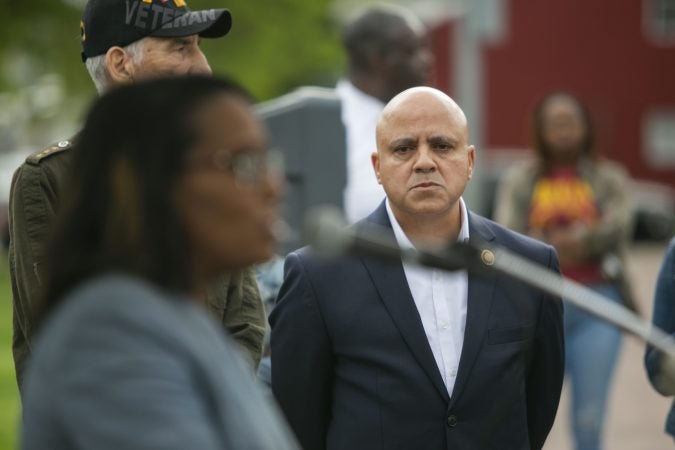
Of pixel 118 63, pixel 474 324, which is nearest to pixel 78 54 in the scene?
pixel 118 63

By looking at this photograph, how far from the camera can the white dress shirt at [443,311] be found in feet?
14.0

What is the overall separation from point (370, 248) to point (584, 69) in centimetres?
4123

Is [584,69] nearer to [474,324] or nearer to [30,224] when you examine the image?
[474,324]

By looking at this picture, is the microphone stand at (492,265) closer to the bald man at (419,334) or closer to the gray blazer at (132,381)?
the gray blazer at (132,381)

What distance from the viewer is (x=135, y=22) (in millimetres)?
4312

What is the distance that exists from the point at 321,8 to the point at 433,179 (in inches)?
1081

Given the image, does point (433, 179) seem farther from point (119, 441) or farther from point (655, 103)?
point (655, 103)

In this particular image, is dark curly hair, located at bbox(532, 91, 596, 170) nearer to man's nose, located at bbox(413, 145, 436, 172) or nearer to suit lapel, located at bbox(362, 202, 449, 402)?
man's nose, located at bbox(413, 145, 436, 172)

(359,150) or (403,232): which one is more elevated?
(403,232)

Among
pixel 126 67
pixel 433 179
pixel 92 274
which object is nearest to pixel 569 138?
pixel 433 179

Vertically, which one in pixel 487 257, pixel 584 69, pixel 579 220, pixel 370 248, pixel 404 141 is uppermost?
pixel 370 248

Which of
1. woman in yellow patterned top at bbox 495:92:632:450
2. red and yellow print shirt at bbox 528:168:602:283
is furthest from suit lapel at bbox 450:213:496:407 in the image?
red and yellow print shirt at bbox 528:168:602:283

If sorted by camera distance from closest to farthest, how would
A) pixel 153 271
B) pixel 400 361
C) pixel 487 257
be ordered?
pixel 153 271, pixel 487 257, pixel 400 361

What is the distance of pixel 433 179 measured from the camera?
4469mm
